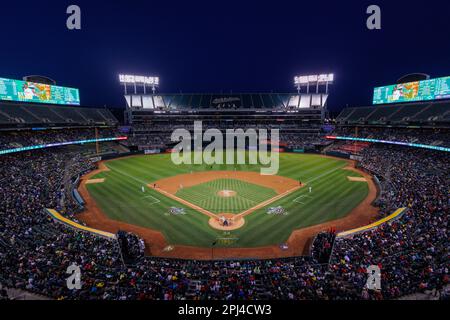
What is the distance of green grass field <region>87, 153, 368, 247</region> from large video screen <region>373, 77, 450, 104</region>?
24.5 meters

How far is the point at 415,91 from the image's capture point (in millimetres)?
49844

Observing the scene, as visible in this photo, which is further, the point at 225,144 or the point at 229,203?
the point at 225,144

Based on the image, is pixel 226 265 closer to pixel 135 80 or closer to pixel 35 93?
pixel 35 93

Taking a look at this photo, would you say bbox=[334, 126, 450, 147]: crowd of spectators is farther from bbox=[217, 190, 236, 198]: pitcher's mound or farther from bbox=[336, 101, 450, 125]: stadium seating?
bbox=[217, 190, 236, 198]: pitcher's mound

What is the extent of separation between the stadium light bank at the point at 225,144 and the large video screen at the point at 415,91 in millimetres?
28624

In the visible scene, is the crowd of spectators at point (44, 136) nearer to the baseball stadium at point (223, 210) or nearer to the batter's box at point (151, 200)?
the baseball stadium at point (223, 210)

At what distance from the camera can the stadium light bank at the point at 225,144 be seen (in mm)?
60344

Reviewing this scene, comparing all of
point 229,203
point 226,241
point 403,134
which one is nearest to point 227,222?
point 226,241

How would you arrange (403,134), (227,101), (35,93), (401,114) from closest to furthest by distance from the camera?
(35,93) < (403,134) < (401,114) < (227,101)

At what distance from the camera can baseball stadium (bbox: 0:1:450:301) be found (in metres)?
12.8

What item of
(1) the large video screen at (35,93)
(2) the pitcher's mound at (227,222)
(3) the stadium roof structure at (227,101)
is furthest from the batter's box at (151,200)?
(3) the stadium roof structure at (227,101)

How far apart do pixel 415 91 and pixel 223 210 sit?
2052 inches
